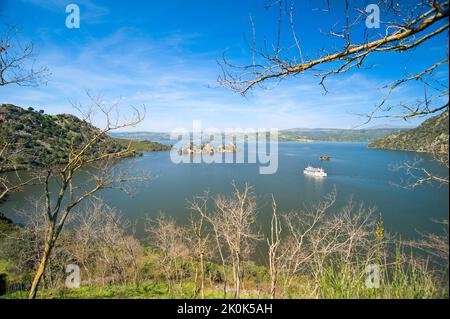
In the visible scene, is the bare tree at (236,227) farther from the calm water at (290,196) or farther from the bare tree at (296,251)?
the calm water at (290,196)

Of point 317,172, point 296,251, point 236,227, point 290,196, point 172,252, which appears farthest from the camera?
point 317,172

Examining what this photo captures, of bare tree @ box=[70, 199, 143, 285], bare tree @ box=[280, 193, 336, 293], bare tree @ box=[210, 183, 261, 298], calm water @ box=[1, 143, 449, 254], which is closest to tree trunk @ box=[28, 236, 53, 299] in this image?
bare tree @ box=[210, 183, 261, 298]

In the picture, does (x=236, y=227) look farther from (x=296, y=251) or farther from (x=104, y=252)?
(x=104, y=252)

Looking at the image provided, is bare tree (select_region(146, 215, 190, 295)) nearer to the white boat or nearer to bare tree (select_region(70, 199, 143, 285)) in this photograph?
bare tree (select_region(70, 199, 143, 285))

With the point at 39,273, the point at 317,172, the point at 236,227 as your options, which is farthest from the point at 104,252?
the point at 317,172

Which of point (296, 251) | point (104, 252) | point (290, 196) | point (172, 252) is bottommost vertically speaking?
point (172, 252)

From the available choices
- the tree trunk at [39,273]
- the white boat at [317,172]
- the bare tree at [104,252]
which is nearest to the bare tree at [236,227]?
the tree trunk at [39,273]

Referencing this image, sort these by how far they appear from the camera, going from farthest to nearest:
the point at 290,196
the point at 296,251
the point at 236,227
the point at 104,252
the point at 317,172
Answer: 1. the point at 317,172
2. the point at 290,196
3. the point at 104,252
4. the point at 236,227
5. the point at 296,251

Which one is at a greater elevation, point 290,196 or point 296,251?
point 296,251

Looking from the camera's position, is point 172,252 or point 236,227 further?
point 172,252

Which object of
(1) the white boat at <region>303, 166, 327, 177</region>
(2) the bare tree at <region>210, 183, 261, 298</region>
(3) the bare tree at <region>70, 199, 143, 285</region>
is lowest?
(3) the bare tree at <region>70, 199, 143, 285</region>
